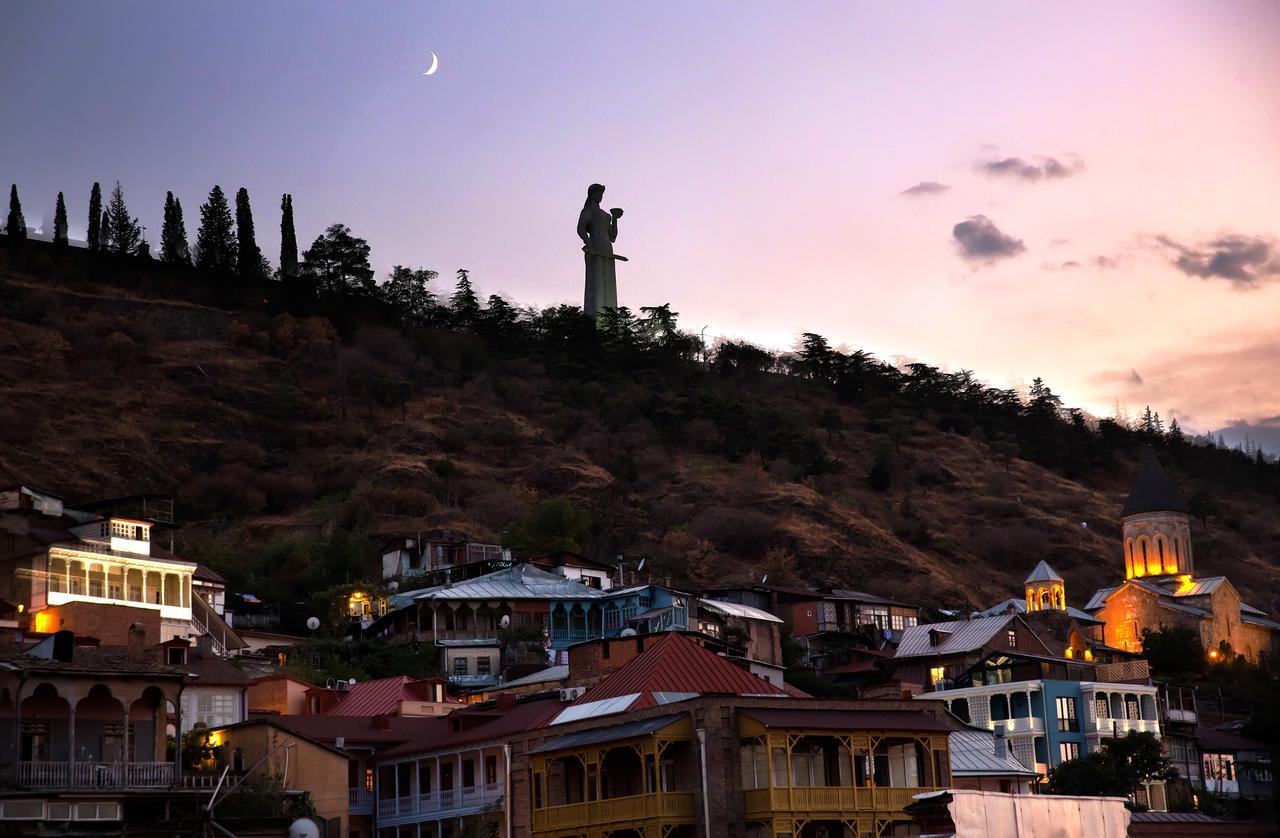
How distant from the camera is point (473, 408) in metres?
137

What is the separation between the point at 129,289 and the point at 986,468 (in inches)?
2880

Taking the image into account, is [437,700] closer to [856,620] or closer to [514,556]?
[514,556]

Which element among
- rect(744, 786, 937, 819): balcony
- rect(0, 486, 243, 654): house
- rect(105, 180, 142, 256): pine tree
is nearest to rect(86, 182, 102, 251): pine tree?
rect(105, 180, 142, 256): pine tree

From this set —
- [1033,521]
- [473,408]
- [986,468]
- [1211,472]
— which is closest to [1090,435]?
[1211,472]

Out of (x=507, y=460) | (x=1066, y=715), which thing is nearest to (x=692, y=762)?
(x=1066, y=715)

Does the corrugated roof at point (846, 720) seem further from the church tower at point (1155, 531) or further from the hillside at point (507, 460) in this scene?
the church tower at point (1155, 531)

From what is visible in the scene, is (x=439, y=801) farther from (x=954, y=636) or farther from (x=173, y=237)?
(x=173, y=237)

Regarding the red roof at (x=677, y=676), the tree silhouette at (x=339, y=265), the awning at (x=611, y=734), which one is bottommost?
the awning at (x=611, y=734)

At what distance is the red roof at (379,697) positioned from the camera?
5819cm

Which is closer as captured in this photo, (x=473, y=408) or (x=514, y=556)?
(x=514, y=556)

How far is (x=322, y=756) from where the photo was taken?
157 ft

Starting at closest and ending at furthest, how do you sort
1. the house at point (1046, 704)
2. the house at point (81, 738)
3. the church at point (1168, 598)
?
the house at point (81, 738) → the house at point (1046, 704) → the church at point (1168, 598)

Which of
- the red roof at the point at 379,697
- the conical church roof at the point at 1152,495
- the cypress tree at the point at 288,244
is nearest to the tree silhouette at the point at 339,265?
the cypress tree at the point at 288,244

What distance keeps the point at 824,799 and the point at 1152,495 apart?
280ft
